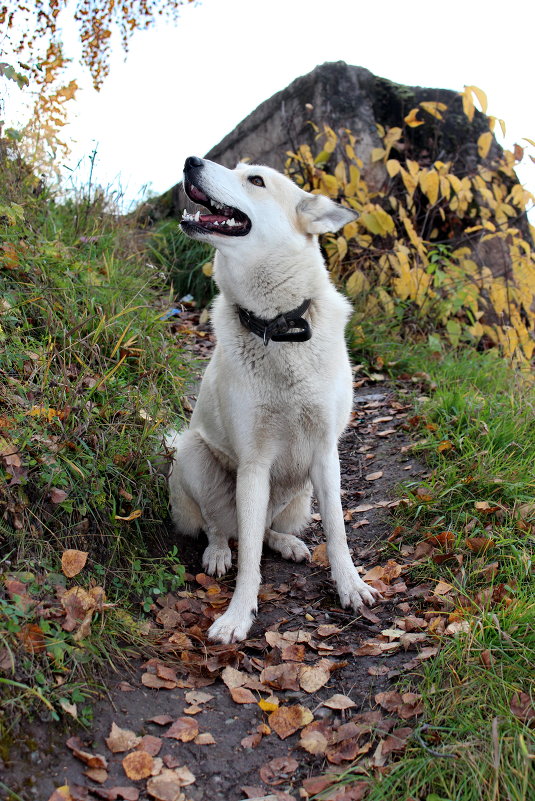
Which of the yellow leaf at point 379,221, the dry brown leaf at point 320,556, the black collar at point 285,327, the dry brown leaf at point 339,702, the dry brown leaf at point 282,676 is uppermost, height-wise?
the yellow leaf at point 379,221

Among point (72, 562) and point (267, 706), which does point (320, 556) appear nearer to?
point (267, 706)

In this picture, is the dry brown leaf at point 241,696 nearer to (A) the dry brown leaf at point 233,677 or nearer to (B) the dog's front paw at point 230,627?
(A) the dry brown leaf at point 233,677

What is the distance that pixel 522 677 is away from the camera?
221 cm

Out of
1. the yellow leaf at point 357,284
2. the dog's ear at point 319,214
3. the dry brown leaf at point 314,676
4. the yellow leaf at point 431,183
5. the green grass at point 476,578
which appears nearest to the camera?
the green grass at point 476,578

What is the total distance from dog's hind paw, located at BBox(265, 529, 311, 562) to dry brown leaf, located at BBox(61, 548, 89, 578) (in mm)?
1231

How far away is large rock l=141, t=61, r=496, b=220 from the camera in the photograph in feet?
22.3

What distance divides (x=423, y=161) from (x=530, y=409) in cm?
385

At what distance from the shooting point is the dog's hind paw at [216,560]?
136 inches

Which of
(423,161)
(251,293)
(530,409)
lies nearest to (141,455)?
(251,293)

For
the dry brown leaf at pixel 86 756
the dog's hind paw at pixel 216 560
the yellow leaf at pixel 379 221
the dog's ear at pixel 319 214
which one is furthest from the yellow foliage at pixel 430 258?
the dry brown leaf at pixel 86 756

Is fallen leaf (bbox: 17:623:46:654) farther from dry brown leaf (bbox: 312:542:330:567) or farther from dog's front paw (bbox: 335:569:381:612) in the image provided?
dry brown leaf (bbox: 312:542:330:567)

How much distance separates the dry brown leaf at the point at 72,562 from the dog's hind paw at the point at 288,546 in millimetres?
1231

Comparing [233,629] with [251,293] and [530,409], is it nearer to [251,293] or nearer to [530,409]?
[251,293]

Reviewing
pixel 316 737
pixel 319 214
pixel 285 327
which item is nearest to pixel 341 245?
pixel 319 214
